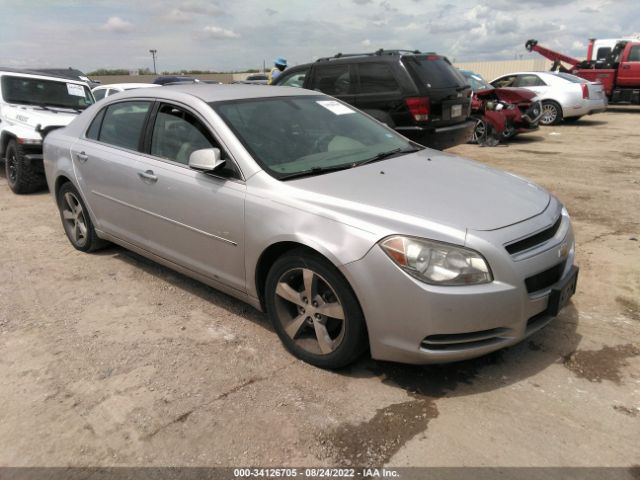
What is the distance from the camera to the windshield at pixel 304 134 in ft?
10.8

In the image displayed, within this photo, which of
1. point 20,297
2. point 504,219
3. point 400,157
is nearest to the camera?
point 504,219

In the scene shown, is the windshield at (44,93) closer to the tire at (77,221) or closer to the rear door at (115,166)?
the tire at (77,221)

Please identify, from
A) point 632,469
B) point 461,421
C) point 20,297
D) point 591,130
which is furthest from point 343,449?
point 591,130

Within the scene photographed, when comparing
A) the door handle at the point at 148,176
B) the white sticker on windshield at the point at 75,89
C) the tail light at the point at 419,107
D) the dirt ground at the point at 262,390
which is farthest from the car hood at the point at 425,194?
the white sticker on windshield at the point at 75,89

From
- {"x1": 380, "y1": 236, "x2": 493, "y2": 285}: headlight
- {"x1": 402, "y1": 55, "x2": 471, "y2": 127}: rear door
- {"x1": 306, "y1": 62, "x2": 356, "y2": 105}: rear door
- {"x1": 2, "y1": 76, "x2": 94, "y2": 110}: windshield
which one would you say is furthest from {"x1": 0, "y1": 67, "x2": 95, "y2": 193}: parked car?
{"x1": 380, "y1": 236, "x2": 493, "y2": 285}: headlight

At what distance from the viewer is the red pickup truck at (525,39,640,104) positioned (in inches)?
685

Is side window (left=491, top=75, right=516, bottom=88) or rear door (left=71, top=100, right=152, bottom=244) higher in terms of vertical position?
side window (left=491, top=75, right=516, bottom=88)

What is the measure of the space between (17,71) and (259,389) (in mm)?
8048

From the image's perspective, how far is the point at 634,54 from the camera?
57.2 feet

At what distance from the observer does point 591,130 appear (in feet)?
45.1

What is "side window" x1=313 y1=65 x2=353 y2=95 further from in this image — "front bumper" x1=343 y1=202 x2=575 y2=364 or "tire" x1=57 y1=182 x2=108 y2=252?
"front bumper" x1=343 y1=202 x2=575 y2=364

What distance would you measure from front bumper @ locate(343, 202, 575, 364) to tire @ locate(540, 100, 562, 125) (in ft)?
44.1

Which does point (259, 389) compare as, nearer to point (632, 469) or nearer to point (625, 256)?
point (632, 469)

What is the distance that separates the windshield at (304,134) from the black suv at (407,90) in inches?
126
